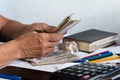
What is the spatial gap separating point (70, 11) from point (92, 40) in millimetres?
522

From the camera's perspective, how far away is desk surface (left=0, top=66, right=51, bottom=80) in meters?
0.90

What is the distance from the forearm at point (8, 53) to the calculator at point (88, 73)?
0.22 metres

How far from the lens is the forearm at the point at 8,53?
3.31ft

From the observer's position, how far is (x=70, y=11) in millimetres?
1703

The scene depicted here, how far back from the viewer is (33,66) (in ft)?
3.37

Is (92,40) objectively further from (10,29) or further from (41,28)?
(10,29)

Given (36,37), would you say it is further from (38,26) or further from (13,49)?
Answer: (38,26)

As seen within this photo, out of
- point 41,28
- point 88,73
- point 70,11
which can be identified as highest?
point 70,11

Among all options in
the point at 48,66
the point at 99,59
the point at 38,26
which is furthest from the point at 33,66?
the point at 38,26

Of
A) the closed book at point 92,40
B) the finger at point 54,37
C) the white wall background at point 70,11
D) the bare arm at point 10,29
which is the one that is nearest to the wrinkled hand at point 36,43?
the finger at point 54,37

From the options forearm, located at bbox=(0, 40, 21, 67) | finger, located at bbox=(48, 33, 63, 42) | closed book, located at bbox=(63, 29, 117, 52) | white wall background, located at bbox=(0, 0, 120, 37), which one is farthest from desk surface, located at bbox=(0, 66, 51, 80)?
white wall background, located at bbox=(0, 0, 120, 37)

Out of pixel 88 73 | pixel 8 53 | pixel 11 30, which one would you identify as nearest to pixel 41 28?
pixel 11 30

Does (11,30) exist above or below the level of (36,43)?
above

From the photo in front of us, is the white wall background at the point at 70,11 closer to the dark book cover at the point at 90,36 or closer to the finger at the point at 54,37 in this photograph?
the dark book cover at the point at 90,36
